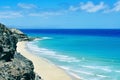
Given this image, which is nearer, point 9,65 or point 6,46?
point 9,65

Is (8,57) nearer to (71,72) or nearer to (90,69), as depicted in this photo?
(71,72)

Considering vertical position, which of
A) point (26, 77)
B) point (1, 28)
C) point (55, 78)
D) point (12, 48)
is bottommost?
point (55, 78)

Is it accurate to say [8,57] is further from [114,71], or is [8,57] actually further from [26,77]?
[114,71]

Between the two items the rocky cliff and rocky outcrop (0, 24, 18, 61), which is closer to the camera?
the rocky cliff

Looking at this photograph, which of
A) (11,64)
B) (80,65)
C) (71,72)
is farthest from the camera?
(80,65)

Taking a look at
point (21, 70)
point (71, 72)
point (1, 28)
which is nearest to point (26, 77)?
point (21, 70)

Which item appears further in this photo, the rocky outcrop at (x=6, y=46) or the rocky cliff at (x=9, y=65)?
the rocky outcrop at (x=6, y=46)

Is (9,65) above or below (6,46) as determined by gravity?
below

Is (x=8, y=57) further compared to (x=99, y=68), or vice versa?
(x=99, y=68)

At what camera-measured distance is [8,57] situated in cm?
1038

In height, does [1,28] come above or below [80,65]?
above

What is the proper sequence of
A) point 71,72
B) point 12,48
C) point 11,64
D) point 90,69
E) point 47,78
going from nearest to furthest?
point 11,64
point 12,48
point 47,78
point 71,72
point 90,69

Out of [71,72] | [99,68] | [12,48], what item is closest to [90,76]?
[71,72]

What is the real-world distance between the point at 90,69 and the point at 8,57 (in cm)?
2586
